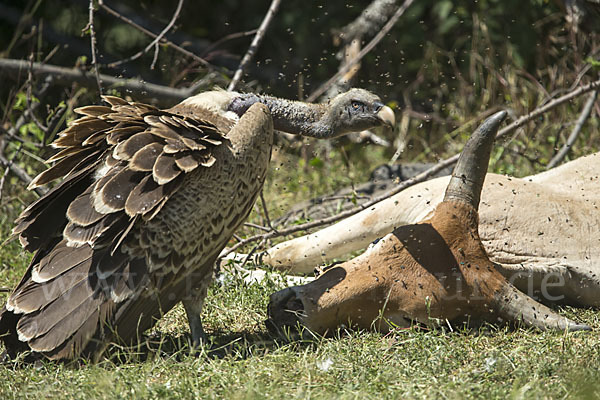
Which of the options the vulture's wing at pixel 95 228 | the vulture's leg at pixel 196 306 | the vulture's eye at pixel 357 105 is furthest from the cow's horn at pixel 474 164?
the vulture's leg at pixel 196 306

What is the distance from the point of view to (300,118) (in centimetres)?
456

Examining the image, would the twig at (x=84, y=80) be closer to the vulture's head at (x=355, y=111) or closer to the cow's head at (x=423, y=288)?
the vulture's head at (x=355, y=111)

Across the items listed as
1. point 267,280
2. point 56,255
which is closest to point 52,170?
point 56,255

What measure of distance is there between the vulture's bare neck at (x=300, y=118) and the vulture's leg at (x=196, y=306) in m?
1.17

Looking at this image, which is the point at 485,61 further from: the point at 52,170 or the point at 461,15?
the point at 52,170

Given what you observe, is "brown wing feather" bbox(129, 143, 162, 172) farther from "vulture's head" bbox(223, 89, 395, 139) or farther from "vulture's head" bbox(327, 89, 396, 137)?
"vulture's head" bbox(327, 89, 396, 137)

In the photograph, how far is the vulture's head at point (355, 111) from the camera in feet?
14.7

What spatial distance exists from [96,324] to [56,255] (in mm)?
439

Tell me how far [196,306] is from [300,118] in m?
1.39

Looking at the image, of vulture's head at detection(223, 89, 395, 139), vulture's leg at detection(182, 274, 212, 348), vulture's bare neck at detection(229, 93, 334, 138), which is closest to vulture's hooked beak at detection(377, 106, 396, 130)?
vulture's head at detection(223, 89, 395, 139)

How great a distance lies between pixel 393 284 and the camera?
393 cm

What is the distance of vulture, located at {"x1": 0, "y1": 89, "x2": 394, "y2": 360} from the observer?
135 inches

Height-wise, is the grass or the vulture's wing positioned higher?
the vulture's wing

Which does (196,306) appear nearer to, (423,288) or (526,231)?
(423,288)
